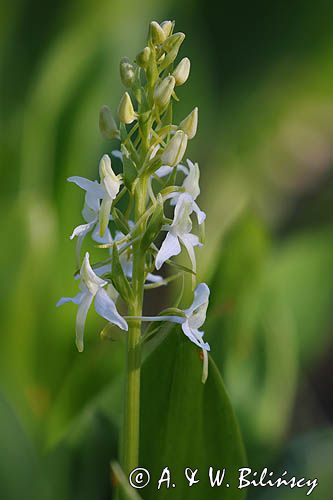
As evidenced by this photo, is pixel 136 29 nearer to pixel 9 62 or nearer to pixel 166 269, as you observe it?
pixel 9 62

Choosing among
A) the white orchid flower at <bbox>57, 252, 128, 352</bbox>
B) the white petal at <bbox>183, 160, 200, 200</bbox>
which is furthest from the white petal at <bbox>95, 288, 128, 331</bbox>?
the white petal at <bbox>183, 160, 200, 200</bbox>

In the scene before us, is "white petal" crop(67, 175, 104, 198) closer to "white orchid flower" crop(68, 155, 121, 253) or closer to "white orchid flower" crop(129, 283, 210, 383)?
"white orchid flower" crop(68, 155, 121, 253)

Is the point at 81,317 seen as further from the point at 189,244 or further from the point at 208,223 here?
the point at 208,223

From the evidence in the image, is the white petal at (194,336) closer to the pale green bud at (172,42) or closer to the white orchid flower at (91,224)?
the white orchid flower at (91,224)

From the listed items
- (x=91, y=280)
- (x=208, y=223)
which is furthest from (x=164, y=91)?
(x=208, y=223)

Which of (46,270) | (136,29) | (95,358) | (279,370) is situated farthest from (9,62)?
(279,370)

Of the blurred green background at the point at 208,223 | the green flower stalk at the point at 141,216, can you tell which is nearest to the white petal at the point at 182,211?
the green flower stalk at the point at 141,216
